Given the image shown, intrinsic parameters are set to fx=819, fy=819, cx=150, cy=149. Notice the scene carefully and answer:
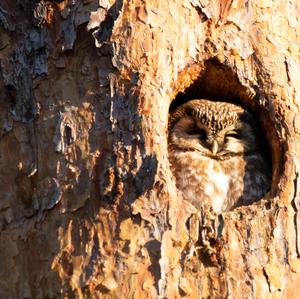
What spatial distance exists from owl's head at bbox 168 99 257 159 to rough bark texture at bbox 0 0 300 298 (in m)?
0.21

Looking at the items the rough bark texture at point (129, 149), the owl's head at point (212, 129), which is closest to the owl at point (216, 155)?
the owl's head at point (212, 129)

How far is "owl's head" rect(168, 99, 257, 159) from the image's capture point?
13.4 feet

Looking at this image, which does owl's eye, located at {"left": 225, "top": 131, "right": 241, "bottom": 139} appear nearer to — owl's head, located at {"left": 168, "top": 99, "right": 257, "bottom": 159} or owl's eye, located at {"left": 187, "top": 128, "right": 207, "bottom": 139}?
owl's head, located at {"left": 168, "top": 99, "right": 257, "bottom": 159}

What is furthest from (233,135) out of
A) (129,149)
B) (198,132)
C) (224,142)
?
(129,149)

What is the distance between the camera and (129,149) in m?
3.34

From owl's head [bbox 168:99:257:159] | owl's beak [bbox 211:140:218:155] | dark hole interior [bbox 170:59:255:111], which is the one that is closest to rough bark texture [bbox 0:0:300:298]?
dark hole interior [bbox 170:59:255:111]

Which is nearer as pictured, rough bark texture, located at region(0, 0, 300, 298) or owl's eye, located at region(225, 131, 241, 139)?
rough bark texture, located at region(0, 0, 300, 298)

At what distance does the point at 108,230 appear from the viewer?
10.7 feet

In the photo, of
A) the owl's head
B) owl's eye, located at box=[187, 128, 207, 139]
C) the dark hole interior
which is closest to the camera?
the dark hole interior

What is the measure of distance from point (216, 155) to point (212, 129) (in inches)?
5.3

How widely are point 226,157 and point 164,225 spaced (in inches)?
40.1

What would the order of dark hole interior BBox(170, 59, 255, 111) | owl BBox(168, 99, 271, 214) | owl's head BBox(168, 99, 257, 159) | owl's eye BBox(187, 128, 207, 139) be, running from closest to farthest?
dark hole interior BBox(170, 59, 255, 111), owl BBox(168, 99, 271, 214), owl's head BBox(168, 99, 257, 159), owl's eye BBox(187, 128, 207, 139)

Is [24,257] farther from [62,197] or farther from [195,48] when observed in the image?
[195,48]

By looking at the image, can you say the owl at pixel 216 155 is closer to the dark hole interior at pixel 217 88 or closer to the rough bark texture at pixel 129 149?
the dark hole interior at pixel 217 88
